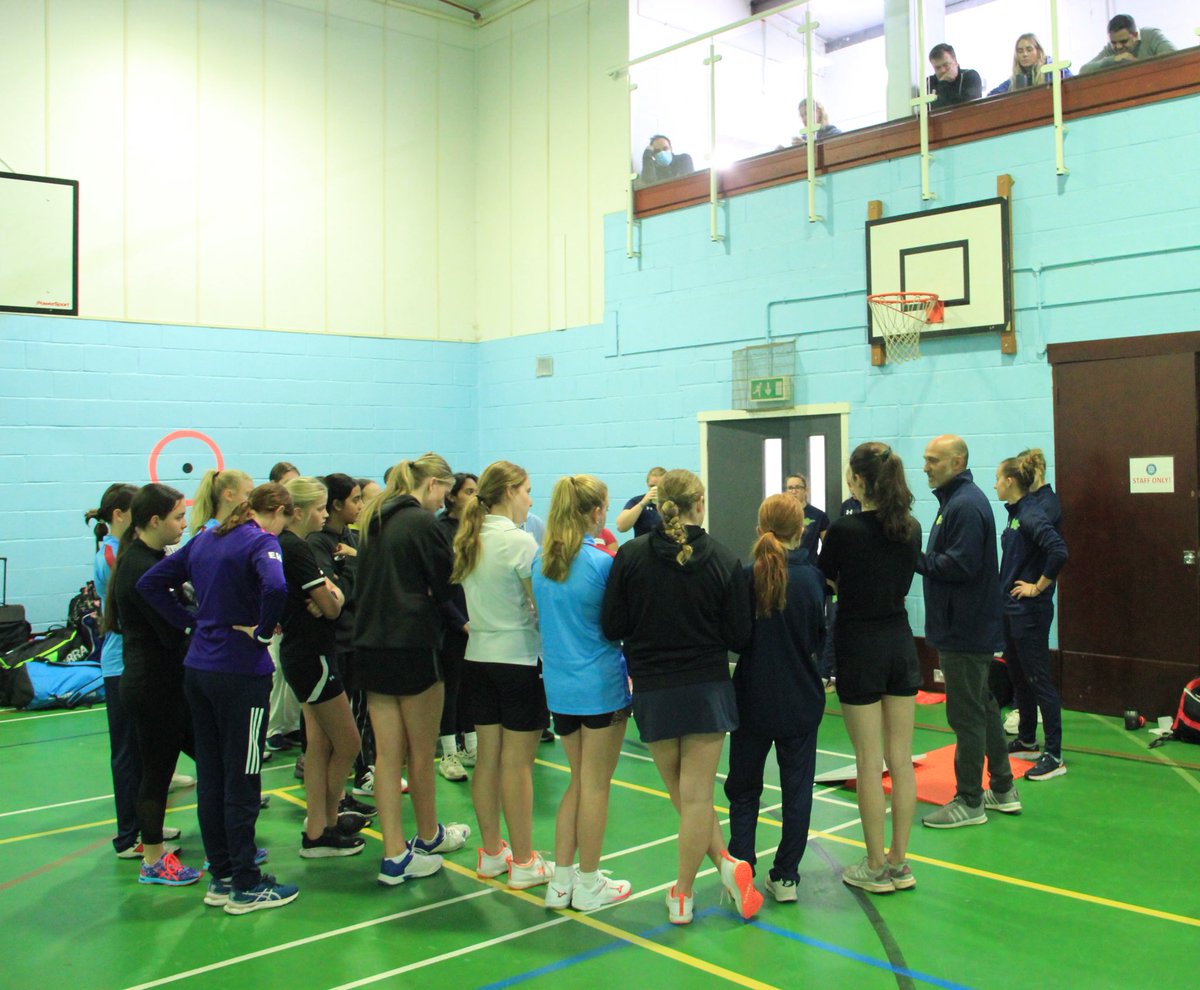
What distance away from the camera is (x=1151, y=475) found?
6922 mm

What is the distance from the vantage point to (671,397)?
32.3 ft

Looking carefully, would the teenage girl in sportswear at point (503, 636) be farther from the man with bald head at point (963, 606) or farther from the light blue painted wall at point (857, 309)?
the light blue painted wall at point (857, 309)

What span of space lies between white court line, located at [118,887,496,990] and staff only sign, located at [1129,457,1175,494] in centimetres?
508

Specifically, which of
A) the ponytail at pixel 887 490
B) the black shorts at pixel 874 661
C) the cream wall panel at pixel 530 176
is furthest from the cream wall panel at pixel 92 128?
the black shorts at pixel 874 661

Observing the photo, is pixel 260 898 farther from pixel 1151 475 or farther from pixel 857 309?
pixel 857 309

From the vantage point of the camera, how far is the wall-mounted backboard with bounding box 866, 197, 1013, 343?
7.46 m

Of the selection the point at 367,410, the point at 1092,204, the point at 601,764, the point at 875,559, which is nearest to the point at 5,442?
the point at 367,410

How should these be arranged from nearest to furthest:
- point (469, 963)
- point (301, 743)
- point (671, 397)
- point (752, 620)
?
1. point (469, 963)
2. point (752, 620)
3. point (301, 743)
4. point (671, 397)

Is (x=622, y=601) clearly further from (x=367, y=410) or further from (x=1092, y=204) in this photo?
(x=367, y=410)

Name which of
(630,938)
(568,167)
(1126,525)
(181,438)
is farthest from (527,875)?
(568,167)

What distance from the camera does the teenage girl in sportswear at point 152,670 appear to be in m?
4.22

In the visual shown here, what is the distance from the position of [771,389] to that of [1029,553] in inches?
134

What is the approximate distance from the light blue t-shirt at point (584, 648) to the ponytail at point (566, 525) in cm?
4

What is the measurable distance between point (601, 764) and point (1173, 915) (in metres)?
2.15
